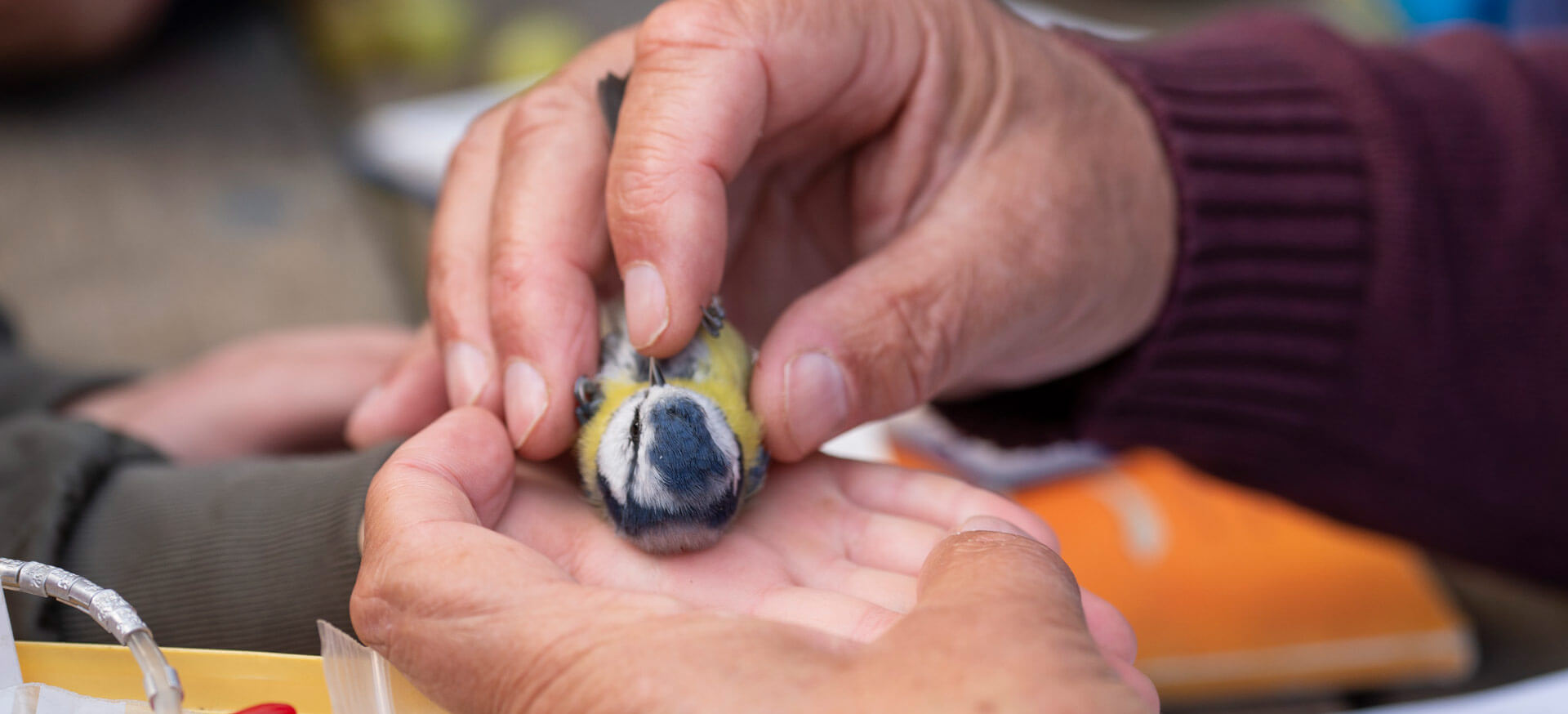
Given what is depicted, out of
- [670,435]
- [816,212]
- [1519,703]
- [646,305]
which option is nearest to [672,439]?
[670,435]

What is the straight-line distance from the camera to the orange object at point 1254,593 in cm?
191

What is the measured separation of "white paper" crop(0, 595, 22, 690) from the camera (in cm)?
78

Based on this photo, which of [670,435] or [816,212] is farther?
[816,212]

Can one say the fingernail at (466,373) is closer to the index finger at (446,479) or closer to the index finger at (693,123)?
A: the index finger at (446,479)

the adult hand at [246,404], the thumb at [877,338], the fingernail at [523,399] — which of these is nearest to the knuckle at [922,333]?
the thumb at [877,338]

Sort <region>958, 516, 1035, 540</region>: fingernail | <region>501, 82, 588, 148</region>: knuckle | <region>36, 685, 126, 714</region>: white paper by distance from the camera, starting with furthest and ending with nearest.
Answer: <region>501, 82, 588, 148</region>: knuckle → <region>958, 516, 1035, 540</region>: fingernail → <region>36, 685, 126, 714</region>: white paper

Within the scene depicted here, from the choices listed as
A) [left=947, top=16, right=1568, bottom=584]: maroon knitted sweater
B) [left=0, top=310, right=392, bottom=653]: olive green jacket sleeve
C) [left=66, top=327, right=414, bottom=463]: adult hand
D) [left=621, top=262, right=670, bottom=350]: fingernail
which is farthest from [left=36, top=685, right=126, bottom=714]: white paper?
[left=947, top=16, right=1568, bottom=584]: maroon knitted sweater

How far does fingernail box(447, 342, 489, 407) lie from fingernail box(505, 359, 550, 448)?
70 millimetres

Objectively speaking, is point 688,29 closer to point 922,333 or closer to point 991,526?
point 922,333

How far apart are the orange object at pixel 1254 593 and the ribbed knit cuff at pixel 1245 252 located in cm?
41

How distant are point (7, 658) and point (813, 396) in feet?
2.35

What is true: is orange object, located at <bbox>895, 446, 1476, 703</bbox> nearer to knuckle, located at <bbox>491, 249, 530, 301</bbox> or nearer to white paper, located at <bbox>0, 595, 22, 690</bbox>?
knuckle, located at <bbox>491, 249, 530, 301</bbox>

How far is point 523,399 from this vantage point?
109cm

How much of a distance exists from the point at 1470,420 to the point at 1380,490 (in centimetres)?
19
